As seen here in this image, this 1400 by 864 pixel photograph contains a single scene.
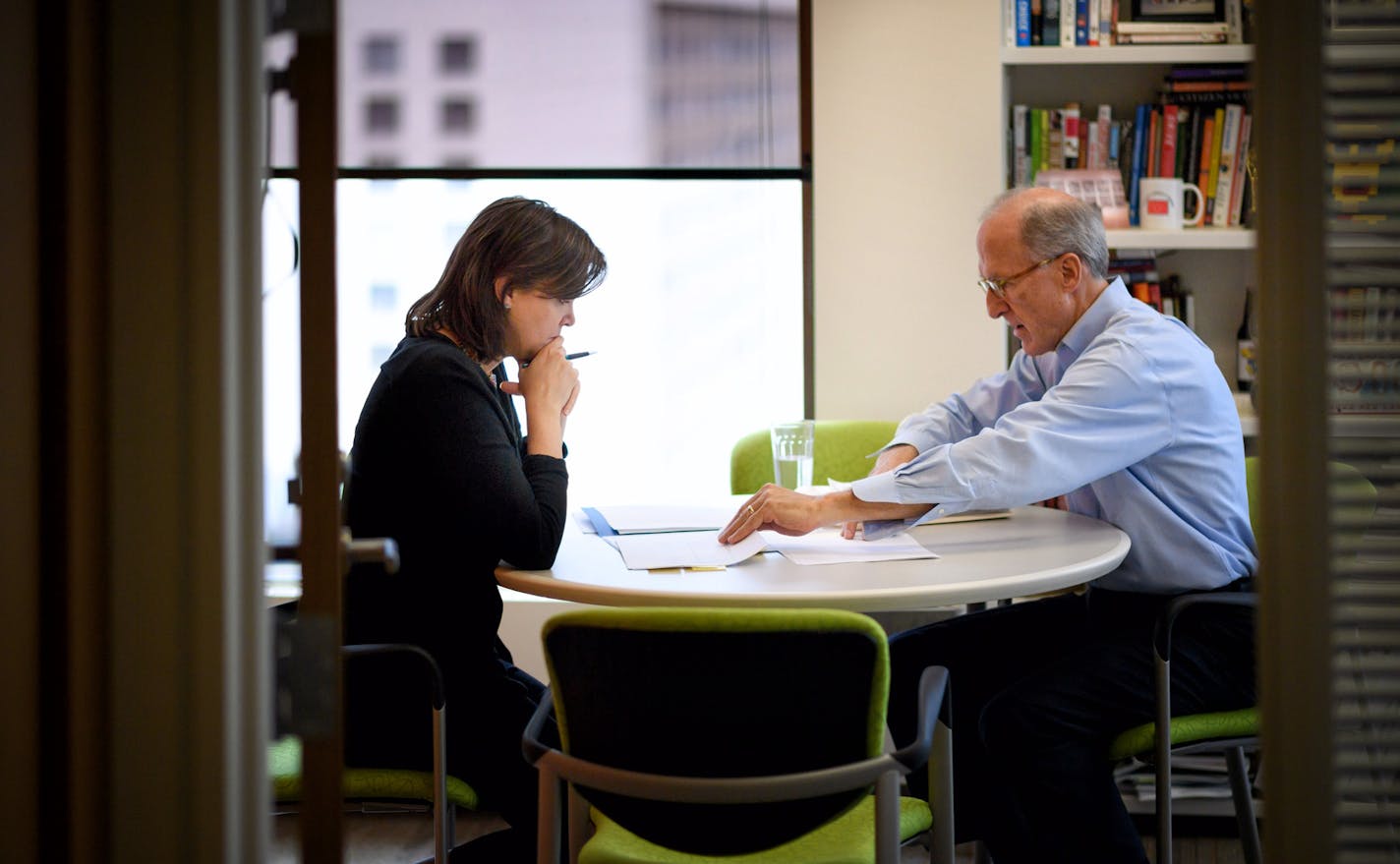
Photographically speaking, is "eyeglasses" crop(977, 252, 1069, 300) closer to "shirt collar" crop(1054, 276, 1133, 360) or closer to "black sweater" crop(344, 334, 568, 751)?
"shirt collar" crop(1054, 276, 1133, 360)

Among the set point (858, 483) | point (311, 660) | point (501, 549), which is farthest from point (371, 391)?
point (311, 660)

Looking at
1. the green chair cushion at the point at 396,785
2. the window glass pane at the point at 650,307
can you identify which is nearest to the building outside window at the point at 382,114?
the window glass pane at the point at 650,307

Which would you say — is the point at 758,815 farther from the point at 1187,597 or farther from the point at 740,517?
the point at 1187,597

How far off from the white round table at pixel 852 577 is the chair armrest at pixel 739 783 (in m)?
0.23

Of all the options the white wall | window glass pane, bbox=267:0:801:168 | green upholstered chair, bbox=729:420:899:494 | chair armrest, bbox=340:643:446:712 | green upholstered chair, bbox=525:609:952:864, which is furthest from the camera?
window glass pane, bbox=267:0:801:168

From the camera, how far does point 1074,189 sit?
3178 millimetres

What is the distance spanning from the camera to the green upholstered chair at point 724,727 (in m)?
1.28

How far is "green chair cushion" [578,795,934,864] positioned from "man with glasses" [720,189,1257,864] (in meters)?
0.41

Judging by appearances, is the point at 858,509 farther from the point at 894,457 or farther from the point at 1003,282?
the point at 1003,282

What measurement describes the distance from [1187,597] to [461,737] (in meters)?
1.13

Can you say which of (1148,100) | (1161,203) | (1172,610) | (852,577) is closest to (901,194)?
(1161,203)

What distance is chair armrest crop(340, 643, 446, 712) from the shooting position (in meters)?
1.65

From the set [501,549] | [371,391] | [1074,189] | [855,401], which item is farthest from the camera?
[855,401]

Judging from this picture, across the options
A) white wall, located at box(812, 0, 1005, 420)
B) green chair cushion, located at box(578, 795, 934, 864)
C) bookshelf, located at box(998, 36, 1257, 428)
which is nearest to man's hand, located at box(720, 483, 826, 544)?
green chair cushion, located at box(578, 795, 934, 864)
